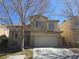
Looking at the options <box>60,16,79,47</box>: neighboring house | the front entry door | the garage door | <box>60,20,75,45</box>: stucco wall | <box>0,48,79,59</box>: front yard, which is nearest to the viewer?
<box>0,48,79,59</box>: front yard

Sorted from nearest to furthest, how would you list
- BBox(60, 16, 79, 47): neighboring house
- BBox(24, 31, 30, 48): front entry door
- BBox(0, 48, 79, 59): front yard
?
1. BBox(0, 48, 79, 59): front yard
2. BBox(24, 31, 30, 48): front entry door
3. BBox(60, 16, 79, 47): neighboring house

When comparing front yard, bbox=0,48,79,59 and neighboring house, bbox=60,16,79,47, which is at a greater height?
neighboring house, bbox=60,16,79,47

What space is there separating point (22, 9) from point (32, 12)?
4.60 feet

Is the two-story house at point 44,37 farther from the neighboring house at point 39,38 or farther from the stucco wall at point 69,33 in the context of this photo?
the stucco wall at point 69,33

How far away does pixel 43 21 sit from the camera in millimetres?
33812

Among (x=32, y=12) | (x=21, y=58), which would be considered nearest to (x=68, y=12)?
(x=32, y=12)

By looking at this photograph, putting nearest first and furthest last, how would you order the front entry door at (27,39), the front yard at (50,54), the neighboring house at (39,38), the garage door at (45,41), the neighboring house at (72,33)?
the front yard at (50,54) < the neighboring house at (39,38) < the garage door at (45,41) < the front entry door at (27,39) < the neighboring house at (72,33)

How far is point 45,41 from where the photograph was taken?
1272 inches

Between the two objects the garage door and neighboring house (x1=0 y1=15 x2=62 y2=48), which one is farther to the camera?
the garage door

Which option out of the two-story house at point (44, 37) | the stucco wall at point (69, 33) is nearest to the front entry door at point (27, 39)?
the two-story house at point (44, 37)

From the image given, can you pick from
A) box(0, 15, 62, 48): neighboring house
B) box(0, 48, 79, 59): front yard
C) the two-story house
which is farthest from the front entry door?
box(0, 48, 79, 59): front yard

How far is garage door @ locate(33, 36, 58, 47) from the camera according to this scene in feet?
106

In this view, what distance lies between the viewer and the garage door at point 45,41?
3222 centimetres

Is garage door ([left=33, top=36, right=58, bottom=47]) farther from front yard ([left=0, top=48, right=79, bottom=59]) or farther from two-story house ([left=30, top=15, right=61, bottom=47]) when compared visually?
front yard ([left=0, top=48, right=79, bottom=59])
